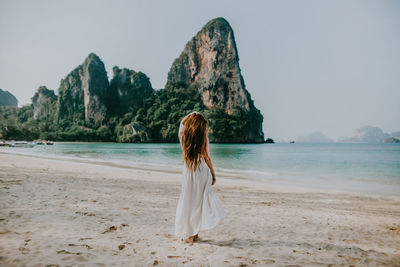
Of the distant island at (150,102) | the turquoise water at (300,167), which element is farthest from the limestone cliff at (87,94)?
the turquoise water at (300,167)

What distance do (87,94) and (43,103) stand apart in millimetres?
34091

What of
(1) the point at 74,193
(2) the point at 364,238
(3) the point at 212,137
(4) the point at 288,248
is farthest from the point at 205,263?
(3) the point at 212,137

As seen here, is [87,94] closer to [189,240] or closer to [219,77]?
[219,77]

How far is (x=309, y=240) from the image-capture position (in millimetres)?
3861

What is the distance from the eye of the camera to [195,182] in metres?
3.38

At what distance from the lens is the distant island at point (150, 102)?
331ft

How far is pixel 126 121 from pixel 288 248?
11335cm

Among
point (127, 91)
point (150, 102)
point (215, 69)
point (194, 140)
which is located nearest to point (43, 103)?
point (127, 91)

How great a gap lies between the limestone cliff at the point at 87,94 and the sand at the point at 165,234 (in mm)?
115439

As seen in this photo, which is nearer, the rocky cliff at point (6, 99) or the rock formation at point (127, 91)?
the rock formation at point (127, 91)

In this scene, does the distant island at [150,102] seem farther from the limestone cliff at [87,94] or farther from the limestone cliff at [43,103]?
the limestone cliff at [43,103]

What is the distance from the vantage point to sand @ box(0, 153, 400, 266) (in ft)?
9.32

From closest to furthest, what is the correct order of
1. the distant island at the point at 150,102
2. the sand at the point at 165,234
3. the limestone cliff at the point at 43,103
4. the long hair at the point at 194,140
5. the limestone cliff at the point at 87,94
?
the sand at the point at 165,234 → the long hair at the point at 194,140 → the distant island at the point at 150,102 → the limestone cliff at the point at 87,94 → the limestone cliff at the point at 43,103

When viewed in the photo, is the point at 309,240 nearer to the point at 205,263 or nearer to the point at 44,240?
the point at 205,263
